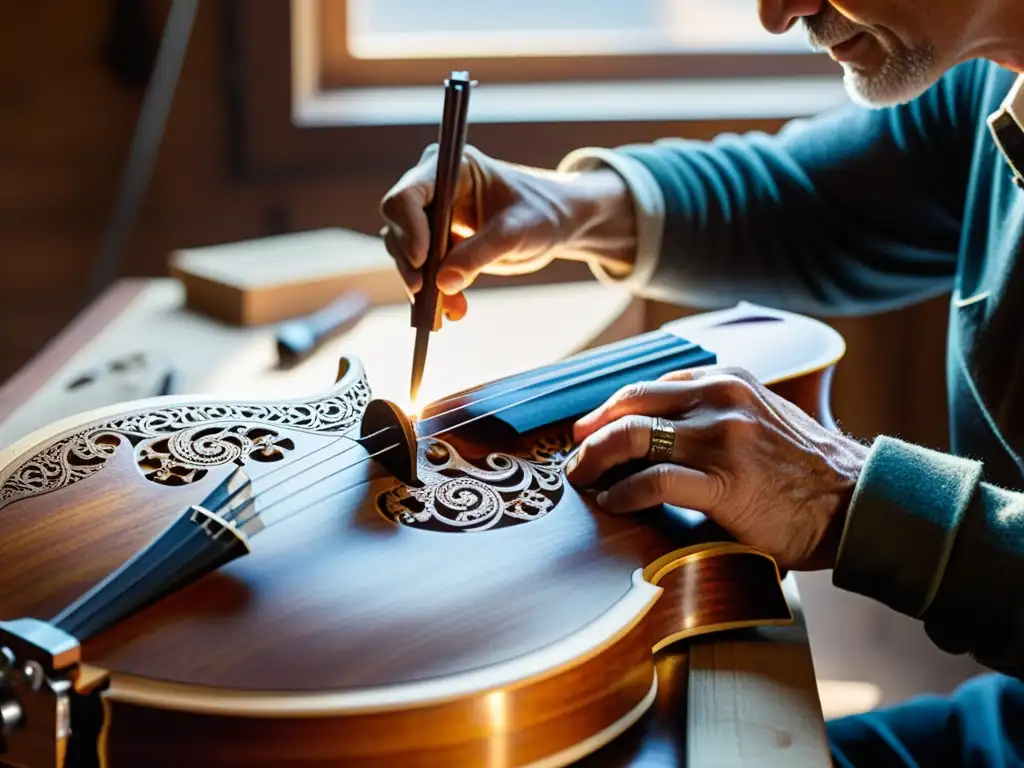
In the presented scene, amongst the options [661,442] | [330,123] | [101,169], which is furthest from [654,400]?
[101,169]

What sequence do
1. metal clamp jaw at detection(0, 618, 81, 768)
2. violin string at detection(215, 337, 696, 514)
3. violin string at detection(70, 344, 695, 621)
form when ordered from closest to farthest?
metal clamp jaw at detection(0, 618, 81, 768), violin string at detection(70, 344, 695, 621), violin string at detection(215, 337, 696, 514)

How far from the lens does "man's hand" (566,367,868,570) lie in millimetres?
833

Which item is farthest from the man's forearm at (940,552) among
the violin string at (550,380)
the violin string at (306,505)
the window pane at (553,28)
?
the window pane at (553,28)

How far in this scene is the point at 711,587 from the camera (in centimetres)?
82

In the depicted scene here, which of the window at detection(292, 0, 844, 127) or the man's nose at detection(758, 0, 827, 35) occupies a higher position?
the man's nose at detection(758, 0, 827, 35)

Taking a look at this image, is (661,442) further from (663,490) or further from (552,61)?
(552,61)

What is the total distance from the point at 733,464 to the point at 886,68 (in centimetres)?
49

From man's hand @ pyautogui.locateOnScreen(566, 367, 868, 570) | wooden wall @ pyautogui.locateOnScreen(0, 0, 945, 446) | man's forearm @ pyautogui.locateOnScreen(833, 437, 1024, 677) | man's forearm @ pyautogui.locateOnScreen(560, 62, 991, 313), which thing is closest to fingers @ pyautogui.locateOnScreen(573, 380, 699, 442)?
man's hand @ pyautogui.locateOnScreen(566, 367, 868, 570)

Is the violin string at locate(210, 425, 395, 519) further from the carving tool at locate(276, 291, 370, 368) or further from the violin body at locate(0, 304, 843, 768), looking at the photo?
the carving tool at locate(276, 291, 370, 368)

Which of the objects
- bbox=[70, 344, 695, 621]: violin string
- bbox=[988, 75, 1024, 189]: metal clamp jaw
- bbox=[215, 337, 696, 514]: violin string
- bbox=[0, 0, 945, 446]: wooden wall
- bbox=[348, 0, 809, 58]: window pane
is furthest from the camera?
bbox=[348, 0, 809, 58]: window pane

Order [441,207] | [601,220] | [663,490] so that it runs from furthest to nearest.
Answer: [601,220]
[441,207]
[663,490]

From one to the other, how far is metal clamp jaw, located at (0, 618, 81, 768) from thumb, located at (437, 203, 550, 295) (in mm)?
565

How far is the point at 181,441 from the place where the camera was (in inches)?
33.9

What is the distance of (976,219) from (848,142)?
202mm
